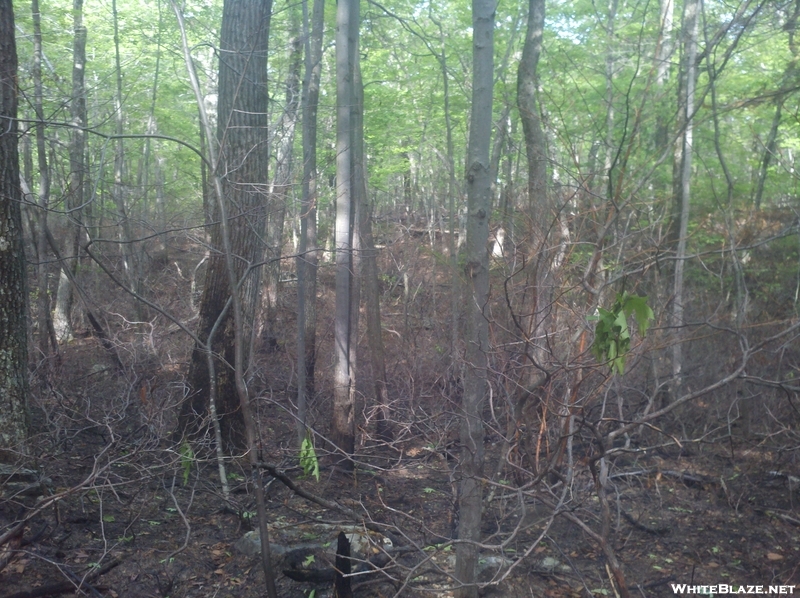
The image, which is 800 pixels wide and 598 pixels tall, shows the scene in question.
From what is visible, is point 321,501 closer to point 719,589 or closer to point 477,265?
point 477,265

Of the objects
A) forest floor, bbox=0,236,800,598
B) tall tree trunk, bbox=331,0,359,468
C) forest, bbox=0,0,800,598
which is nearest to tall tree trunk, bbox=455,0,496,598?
forest, bbox=0,0,800,598

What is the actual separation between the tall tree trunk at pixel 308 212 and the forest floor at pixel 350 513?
0.82 metres

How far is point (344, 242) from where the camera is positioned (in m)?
8.05

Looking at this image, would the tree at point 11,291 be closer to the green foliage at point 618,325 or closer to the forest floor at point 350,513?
the forest floor at point 350,513

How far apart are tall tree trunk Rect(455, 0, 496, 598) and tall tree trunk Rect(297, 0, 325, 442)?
2.10 m

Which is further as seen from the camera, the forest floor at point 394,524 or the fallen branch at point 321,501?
the forest floor at point 394,524

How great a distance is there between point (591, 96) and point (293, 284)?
8759 mm

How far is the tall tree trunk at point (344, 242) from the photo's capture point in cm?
804

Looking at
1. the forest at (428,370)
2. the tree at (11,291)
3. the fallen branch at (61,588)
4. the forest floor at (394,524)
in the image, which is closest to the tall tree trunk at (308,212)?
the forest at (428,370)

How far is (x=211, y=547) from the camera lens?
591 cm

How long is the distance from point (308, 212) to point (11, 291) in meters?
2.72

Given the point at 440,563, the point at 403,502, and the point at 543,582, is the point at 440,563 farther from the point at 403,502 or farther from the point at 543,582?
the point at 403,502

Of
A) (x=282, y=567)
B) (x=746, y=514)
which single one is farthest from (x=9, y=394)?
(x=746, y=514)

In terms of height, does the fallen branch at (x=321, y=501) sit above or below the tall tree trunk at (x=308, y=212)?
below
